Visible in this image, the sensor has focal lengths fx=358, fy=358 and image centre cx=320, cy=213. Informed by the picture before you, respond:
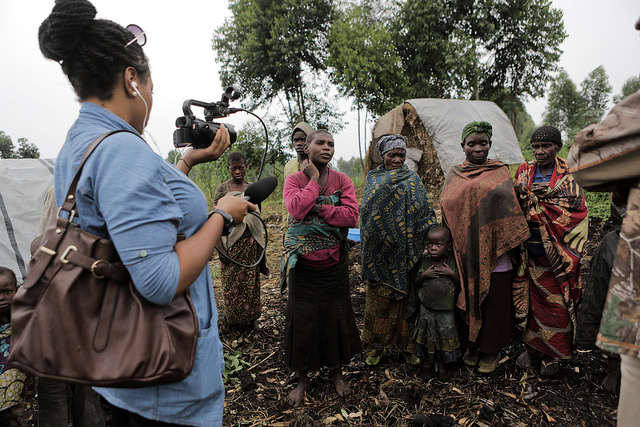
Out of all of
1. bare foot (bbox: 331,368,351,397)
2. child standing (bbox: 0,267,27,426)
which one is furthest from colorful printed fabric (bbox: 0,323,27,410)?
bare foot (bbox: 331,368,351,397)

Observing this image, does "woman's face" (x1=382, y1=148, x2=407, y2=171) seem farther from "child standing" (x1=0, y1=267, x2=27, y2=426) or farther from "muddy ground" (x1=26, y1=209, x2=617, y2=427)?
"child standing" (x1=0, y1=267, x2=27, y2=426)

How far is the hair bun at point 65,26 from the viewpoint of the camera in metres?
1.01

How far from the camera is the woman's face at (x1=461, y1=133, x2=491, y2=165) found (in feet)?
9.78

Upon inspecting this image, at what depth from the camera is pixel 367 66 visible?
10383 mm

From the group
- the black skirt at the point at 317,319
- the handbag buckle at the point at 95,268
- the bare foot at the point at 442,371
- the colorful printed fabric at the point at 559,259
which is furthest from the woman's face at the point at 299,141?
the handbag buckle at the point at 95,268

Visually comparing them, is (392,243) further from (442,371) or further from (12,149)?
(12,149)

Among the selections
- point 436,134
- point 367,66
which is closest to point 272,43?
point 367,66

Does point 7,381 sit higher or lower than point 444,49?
lower

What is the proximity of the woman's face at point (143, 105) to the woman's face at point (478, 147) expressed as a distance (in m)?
2.53

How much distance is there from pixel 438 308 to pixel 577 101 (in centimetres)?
2886

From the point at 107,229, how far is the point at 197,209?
262mm

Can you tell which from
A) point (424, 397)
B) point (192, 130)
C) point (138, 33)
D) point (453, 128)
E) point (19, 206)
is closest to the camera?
point (138, 33)

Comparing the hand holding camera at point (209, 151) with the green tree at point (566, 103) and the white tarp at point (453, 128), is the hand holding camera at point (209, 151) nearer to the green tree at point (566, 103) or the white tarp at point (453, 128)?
the white tarp at point (453, 128)

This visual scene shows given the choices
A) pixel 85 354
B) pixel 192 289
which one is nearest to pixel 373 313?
pixel 192 289
